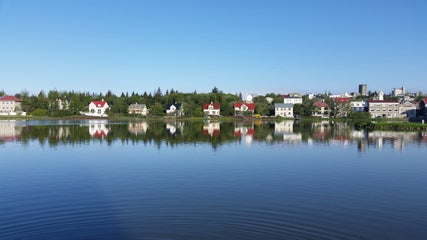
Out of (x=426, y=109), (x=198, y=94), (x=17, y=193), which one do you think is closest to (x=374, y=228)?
(x=17, y=193)

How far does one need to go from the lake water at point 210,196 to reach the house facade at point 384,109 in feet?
234

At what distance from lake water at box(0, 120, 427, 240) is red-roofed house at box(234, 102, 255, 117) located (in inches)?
2680

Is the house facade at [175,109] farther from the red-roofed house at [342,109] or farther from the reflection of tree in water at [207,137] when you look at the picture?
the reflection of tree in water at [207,137]

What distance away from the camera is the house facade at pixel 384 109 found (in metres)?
87.5

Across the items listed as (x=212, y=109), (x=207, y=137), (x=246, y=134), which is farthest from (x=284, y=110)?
(x=207, y=137)

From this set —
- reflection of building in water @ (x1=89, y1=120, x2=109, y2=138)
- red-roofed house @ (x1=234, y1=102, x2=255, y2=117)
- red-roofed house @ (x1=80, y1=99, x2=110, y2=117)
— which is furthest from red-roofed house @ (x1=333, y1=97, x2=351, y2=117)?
reflection of building in water @ (x1=89, y1=120, x2=109, y2=138)

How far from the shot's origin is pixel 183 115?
88.0m

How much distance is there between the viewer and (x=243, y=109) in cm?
9281

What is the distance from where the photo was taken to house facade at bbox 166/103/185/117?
88.2 metres

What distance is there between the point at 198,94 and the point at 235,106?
582 inches

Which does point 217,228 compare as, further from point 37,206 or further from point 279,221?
point 37,206

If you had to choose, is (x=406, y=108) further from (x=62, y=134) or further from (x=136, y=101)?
(x=62, y=134)

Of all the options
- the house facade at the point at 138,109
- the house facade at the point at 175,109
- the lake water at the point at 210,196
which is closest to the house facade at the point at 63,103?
the house facade at the point at 138,109

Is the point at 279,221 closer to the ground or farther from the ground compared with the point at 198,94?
closer to the ground
